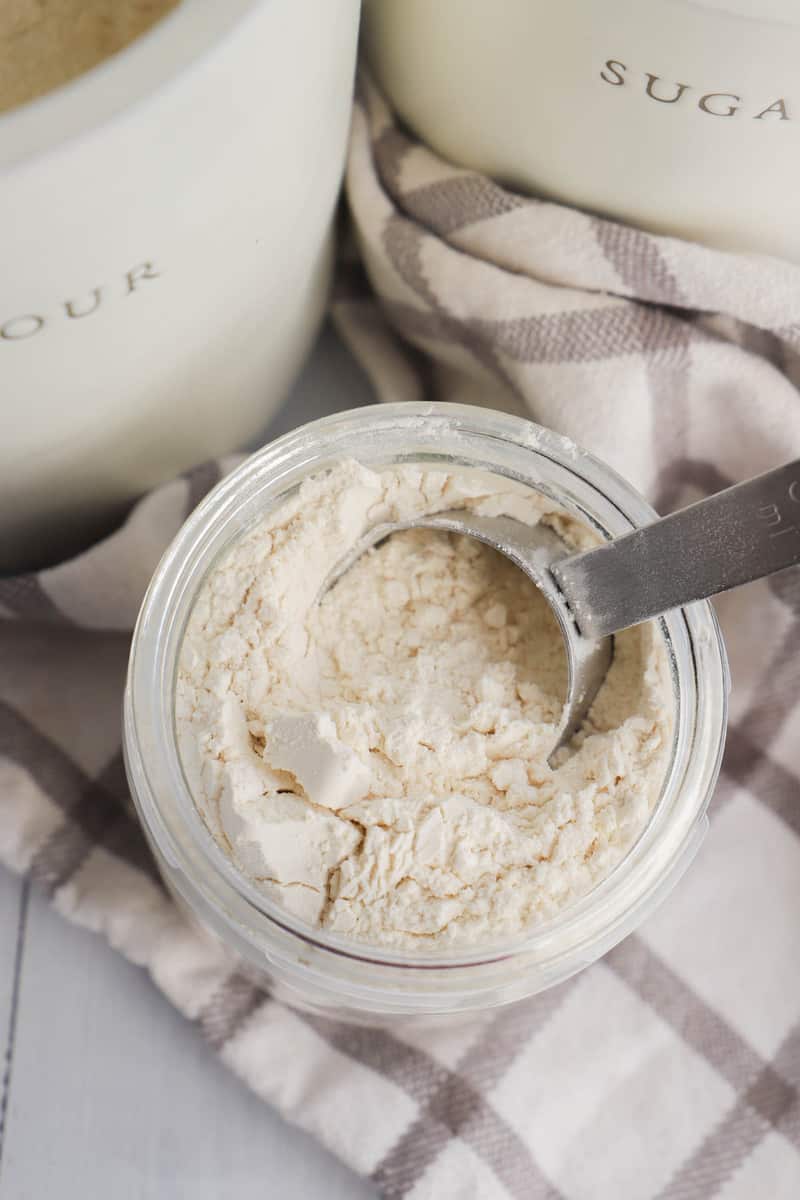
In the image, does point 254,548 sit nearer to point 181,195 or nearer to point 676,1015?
point 181,195

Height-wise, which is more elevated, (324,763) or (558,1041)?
(324,763)

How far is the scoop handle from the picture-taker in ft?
1.19

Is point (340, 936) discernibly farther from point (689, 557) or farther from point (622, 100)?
point (622, 100)

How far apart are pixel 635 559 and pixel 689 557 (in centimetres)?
2

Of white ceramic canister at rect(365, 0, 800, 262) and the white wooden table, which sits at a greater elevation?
white ceramic canister at rect(365, 0, 800, 262)

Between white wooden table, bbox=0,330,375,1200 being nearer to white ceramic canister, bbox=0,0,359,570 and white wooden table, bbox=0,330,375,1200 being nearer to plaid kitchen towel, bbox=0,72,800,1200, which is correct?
plaid kitchen towel, bbox=0,72,800,1200

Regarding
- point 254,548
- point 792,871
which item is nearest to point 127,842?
point 254,548

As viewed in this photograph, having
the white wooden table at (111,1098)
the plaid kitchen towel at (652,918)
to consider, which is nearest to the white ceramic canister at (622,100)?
the plaid kitchen towel at (652,918)

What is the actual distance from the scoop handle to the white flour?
3 cm

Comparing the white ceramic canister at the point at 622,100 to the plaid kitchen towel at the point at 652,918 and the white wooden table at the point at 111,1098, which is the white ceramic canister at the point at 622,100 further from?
the white wooden table at the point at 111,1098

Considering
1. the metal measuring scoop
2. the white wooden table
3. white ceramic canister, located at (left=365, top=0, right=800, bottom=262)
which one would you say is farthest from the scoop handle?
the white wooden table

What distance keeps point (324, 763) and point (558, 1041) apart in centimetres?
19

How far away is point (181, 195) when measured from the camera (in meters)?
0.32

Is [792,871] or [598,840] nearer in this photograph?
[598,840]
